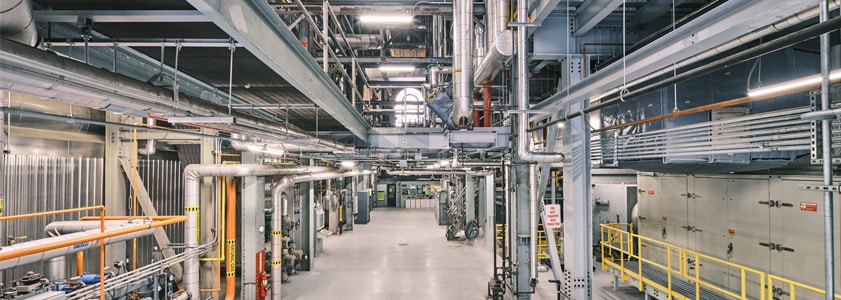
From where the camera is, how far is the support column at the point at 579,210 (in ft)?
16.1

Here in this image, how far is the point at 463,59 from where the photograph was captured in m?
5.71

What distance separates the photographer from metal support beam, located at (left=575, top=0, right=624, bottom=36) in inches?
153

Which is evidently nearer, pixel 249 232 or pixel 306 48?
pixel 306 48

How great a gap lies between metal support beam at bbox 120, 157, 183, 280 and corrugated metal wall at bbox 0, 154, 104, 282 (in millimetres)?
385

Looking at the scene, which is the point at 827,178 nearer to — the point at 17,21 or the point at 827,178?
the point at 827,178

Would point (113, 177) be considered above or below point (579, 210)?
above

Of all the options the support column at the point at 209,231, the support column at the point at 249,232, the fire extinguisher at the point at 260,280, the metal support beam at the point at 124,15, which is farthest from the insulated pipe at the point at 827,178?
the fire extinguisher at the point at 260,280

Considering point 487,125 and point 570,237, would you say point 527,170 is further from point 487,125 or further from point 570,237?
point 570,237

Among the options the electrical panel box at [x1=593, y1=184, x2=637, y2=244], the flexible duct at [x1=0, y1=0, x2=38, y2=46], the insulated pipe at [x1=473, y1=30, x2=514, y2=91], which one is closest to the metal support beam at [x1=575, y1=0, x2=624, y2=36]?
the insulated pipe at [x1=473, y1=30, x2=514, y2=91]

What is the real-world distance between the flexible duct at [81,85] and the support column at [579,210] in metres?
3.96

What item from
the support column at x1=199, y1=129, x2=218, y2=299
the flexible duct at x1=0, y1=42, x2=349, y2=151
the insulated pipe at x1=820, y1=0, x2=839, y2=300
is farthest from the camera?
the support column at x1=199, y1=129, x2=218, y2=299

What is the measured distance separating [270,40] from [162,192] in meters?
6.87

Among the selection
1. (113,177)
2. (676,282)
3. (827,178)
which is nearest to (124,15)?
(827,178)

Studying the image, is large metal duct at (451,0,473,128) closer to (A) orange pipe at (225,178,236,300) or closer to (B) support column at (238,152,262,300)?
(B) support column at (238,152,262,300)
